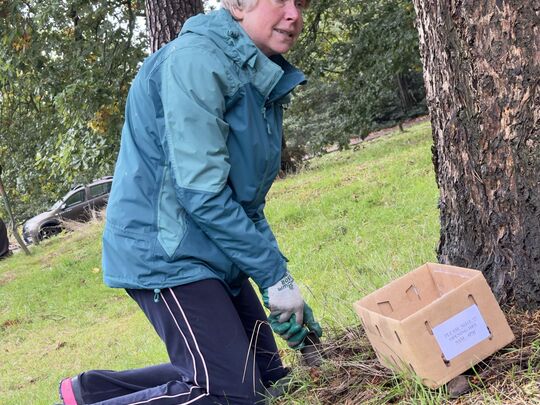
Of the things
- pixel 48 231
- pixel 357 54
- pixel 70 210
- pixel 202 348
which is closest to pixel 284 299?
pixel 202 348

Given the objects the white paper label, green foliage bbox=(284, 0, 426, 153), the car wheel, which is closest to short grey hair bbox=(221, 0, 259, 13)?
the white paper label

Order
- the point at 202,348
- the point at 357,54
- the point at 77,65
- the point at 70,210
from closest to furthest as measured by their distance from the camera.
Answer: the point at 202,348 → the point at 77,65 → the point at 357,54 → the point at 70,210

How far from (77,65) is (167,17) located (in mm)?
3815

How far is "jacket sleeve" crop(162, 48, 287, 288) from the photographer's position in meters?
2.36

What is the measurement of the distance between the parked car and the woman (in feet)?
62.4

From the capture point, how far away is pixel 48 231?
2145 cm

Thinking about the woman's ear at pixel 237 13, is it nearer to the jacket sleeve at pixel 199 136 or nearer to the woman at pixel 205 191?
the woman at pixel 205 191

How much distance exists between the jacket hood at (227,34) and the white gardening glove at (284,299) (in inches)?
31.8

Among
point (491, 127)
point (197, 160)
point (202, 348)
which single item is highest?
point (197, 160)

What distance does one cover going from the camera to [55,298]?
10.4 meters

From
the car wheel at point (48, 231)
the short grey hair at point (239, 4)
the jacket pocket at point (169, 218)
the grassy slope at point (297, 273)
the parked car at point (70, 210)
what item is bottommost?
the car wheel at point (48, 231)

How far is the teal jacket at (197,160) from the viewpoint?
7.81 feet

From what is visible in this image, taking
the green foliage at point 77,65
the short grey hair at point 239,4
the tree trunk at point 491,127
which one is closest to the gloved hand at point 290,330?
the tree trunk at point 491,127

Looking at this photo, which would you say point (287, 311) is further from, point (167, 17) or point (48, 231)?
point (48, 231)
